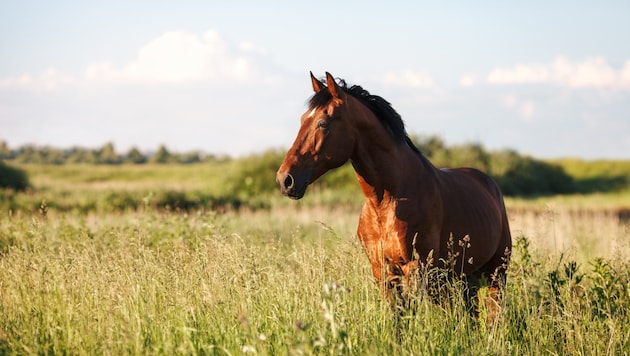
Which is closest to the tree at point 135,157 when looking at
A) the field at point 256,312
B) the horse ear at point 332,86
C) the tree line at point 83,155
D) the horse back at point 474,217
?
the tree line at point 83,155

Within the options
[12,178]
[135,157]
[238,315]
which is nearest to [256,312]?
[238,315]

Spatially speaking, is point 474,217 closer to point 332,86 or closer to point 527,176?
point 332,86

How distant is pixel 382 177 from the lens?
18.2 ft

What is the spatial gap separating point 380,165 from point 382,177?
0.33 feet

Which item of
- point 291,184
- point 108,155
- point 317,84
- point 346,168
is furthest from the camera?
point 108,155

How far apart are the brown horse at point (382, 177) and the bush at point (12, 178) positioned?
2576 cm

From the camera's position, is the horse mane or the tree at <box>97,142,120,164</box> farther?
the tree at <box>97,142,120,164</box>

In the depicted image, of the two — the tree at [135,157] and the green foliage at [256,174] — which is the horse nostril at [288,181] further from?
the tree at [135,157]

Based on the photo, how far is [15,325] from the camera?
5.56 metres

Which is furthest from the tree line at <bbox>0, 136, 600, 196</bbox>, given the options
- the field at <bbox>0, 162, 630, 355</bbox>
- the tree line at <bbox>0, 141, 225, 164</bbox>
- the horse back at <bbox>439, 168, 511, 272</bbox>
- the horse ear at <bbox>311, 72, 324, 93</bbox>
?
the horse ear at <bbox>311, 72, 324, 93</bbox>

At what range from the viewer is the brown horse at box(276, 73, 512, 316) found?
5.19 meters

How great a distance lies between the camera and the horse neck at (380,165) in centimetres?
550

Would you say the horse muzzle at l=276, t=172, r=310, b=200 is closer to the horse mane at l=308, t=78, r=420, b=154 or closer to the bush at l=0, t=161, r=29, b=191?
the horse mane at l=308, t=78, r=420, b=154

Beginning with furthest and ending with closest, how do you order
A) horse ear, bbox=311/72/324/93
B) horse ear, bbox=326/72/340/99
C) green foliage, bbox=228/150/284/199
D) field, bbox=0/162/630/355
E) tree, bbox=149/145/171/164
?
tree, bbox=149/145/171/164
green foliage, bbox=228/150/284/199
horse ear, bbox=311/72/324/93
horse ear, bbox=326/72/340/99
field, bbox=0/162/630/355
